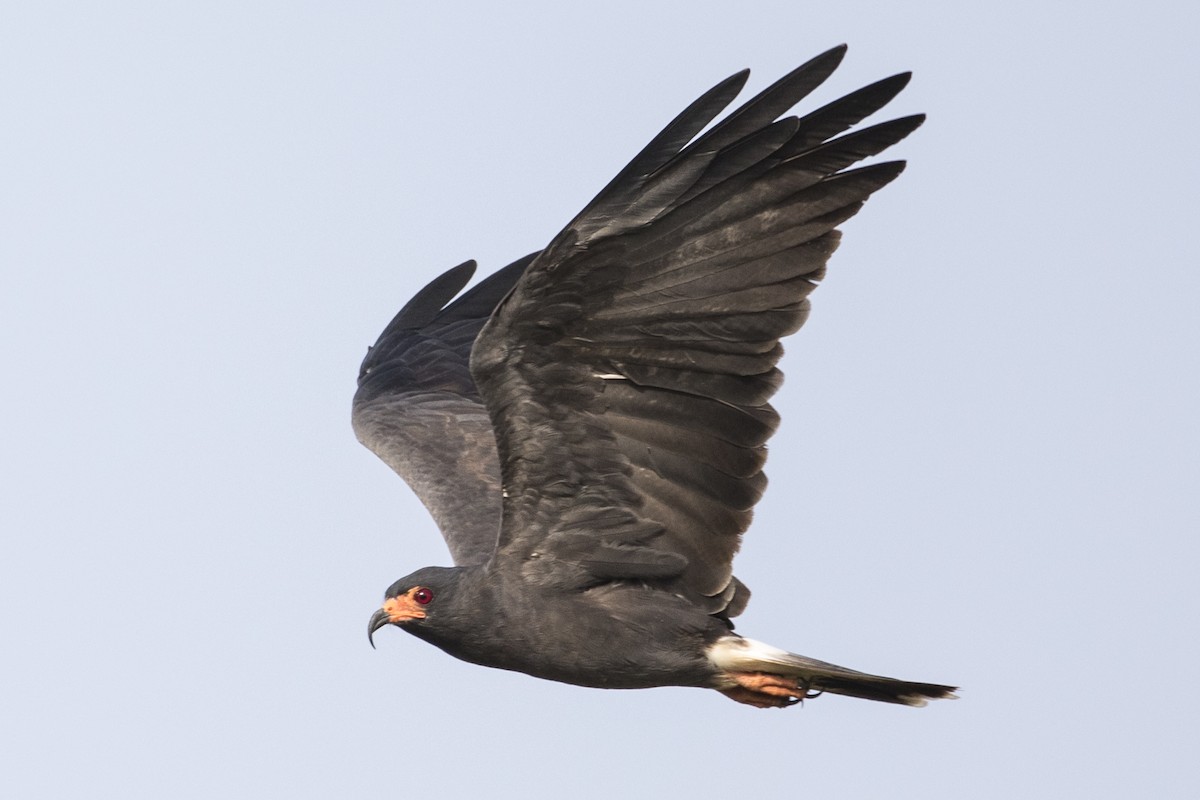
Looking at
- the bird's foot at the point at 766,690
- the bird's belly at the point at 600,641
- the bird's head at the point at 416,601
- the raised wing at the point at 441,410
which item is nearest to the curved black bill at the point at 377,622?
the bird's head at the point at 416,601

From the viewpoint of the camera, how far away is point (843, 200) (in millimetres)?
8852

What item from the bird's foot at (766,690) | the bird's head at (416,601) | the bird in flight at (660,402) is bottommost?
the bird's foot at (766,690)

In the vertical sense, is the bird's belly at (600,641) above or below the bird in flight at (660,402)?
below

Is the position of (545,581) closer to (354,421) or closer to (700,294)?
(700,294)

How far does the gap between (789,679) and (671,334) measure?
2038 millimetres

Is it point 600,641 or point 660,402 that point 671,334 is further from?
point 600,641

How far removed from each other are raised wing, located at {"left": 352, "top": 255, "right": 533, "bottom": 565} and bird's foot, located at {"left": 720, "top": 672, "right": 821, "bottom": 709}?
5.69 feet

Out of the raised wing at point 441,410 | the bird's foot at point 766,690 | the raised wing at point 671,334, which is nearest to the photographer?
the raised wing at point 671,334

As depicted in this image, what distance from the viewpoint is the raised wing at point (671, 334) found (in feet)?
28.2

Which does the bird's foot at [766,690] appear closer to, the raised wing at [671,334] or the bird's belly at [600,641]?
the bird's belly at [600,641]

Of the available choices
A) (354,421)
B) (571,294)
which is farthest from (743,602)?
(354,421)

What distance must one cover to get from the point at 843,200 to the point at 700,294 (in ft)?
2.56

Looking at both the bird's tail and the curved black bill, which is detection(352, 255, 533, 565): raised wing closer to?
the curved black bill

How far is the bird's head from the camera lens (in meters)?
9.49
